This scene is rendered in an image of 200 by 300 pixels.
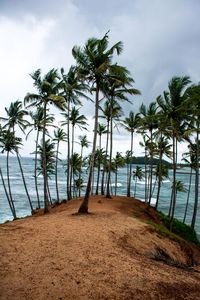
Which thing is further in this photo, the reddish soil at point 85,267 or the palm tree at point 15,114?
the palm tree at point 15,114

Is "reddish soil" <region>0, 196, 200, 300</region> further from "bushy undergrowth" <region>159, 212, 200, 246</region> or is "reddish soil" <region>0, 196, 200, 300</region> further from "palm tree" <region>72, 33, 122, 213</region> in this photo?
"bushy undergrowth" <region>159, 212, 200, 246</region>

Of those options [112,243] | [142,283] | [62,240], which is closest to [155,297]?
[142,283]

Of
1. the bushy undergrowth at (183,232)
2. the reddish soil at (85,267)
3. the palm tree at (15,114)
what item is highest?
the palm tree at (15,114)

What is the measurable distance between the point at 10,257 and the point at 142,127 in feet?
85.6

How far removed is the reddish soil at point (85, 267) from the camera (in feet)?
24.0

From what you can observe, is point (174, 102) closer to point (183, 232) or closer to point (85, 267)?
point (183, 232)

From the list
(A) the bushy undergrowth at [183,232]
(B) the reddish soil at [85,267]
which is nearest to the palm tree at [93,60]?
(B) the reddish soil at [85,267]

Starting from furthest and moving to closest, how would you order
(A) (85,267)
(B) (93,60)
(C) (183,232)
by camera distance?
(C) (183,232), (B) (93,60), (A) (85,267)

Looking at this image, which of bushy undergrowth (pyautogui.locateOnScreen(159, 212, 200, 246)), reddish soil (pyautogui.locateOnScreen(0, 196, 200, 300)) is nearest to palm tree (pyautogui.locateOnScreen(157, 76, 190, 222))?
bushy undergrowth (pyautogui.locateOnScreen(159, 212, 200, 246))

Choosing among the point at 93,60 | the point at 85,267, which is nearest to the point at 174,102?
the point at 93,60

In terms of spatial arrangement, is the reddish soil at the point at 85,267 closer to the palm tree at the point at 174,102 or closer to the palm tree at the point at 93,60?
the palm tree at the point at 93,60

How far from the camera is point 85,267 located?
866cm

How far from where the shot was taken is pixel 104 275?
8.12 metres

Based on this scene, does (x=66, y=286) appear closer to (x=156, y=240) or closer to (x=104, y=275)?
(x=104, y=275)
